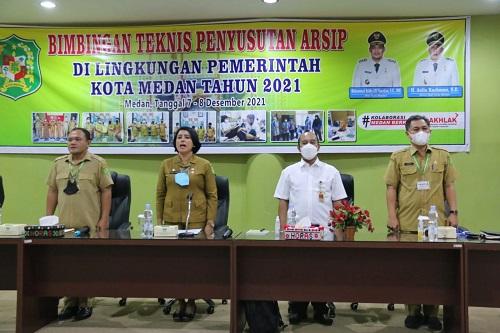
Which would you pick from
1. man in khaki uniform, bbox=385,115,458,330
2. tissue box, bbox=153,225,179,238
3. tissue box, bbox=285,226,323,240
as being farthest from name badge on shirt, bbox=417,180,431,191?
tissue box, bbox=153,225,179,238

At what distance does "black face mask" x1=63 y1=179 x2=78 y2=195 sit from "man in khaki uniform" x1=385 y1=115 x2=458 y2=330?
2331 millimetres

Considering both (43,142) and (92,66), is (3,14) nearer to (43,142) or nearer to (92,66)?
(92,66)

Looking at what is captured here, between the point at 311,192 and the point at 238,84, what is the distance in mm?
1909

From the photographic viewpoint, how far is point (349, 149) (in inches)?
201

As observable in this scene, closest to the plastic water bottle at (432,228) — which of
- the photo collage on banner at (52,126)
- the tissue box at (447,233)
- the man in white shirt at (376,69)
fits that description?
the tissue box at (447,233)

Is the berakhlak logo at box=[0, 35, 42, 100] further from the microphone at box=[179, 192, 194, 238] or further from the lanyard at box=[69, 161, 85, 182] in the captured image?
the microphone at box=[179, 192, 194, 238]

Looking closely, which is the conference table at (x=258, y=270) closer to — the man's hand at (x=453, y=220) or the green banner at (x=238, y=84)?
the man's hand at (x=453, y=220)

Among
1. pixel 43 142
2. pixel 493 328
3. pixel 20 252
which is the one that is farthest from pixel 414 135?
pixel 43 142

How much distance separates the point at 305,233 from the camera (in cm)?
297

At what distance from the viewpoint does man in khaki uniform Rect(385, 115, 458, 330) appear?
356 cm

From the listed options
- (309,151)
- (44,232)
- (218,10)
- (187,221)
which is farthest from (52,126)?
(309,151)

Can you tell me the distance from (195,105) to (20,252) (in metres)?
2.54

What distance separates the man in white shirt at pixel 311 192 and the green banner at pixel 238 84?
4.69 ft

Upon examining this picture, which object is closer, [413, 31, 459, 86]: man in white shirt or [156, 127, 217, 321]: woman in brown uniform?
[156, 127, 217, 321]: woman in brown uniform
